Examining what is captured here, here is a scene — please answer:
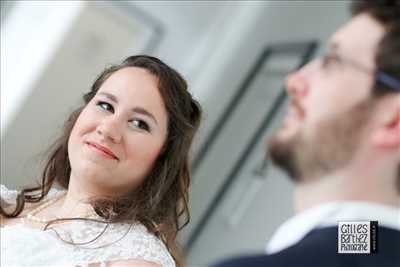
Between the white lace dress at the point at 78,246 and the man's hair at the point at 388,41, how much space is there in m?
0.43

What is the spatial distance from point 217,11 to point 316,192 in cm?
45

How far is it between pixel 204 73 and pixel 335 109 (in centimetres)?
38

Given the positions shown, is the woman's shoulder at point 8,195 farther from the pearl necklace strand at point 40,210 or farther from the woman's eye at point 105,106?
the woman's eye at point 105,106

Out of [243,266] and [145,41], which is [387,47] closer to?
[243,266]

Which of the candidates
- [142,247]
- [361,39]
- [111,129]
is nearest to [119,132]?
[111,129]

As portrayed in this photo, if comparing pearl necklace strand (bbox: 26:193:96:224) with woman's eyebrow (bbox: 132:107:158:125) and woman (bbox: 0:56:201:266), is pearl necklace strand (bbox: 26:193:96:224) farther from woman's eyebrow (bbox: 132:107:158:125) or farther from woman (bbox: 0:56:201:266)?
woman's eyebrow (bbox: 132:107:158:125)

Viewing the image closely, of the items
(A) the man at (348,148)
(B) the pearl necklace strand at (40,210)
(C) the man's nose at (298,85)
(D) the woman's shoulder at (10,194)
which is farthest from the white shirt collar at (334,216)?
(D) the woman's shoulder at (10,194)

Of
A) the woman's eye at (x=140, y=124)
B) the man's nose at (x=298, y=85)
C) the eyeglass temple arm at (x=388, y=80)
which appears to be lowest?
the woman's eye at (x=140, y=124)

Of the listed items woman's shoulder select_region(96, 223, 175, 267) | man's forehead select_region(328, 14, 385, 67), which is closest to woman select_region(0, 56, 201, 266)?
woman's shoulder select_region(96, 223, 175, 267)

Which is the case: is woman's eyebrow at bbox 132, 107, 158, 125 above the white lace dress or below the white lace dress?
above

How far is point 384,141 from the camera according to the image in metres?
0.61

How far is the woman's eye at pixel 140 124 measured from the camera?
89cm

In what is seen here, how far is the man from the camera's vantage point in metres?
0.60

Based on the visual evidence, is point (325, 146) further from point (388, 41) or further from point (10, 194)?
point (10, 194)
